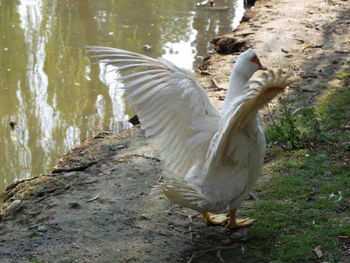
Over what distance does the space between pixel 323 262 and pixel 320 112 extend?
271cm

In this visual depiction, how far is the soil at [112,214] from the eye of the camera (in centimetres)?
349

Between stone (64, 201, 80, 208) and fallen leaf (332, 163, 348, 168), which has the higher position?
fallen leaf (332, 163, 348, 168)

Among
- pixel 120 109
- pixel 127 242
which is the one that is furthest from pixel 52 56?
pixel 127 242

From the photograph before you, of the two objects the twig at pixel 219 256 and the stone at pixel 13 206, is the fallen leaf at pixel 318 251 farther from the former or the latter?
the stone at pixel 13 206

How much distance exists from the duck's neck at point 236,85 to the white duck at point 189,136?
31 centimetres

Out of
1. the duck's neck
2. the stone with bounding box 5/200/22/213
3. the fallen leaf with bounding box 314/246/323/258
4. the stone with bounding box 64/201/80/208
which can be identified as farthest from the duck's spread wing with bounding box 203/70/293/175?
the stone with bounding box 5/200/22/213

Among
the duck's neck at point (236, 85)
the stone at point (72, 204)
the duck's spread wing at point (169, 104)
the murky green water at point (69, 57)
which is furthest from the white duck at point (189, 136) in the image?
the murky green water at point (69, 57)

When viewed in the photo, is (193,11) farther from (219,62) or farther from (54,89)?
(54,89)

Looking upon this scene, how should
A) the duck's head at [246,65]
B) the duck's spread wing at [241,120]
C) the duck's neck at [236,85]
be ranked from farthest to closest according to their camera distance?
1. the duck's head at [246,65]
2. the duck's neck at [236,85]
3. the duck's spread wing at [241,120]

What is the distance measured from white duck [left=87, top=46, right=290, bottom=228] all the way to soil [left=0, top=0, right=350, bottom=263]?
33 centimetres

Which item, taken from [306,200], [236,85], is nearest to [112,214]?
[236,85]

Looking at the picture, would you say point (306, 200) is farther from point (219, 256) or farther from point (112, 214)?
point (112, 214)

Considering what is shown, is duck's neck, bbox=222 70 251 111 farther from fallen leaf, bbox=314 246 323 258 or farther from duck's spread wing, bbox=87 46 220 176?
fallen leaf, bbox=314 246 323 258

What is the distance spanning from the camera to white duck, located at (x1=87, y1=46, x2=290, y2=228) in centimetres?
328
